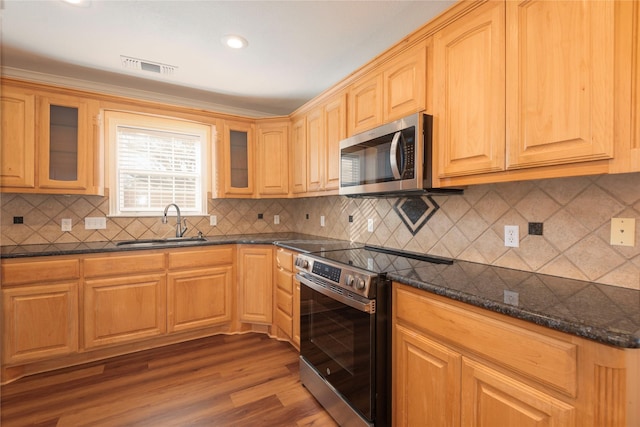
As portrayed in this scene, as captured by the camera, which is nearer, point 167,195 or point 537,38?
point 537,38

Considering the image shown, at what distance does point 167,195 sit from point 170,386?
1.90m

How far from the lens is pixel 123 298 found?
247cm

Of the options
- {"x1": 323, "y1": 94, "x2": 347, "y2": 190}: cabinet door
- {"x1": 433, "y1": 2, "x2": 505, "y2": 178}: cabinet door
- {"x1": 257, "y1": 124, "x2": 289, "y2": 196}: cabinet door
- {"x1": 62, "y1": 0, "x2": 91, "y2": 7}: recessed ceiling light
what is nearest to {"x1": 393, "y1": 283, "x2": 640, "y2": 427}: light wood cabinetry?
{"x1": 433, "y1": 2, "x2": 505, "y2": 178}: cabinet door

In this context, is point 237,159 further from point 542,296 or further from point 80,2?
point 542,296

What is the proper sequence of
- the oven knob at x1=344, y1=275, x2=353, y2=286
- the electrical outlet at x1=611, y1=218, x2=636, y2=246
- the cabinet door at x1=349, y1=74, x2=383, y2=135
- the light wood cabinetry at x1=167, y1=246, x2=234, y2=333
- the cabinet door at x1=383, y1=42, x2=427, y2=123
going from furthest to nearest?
the light wood cabinetry at x1=167, y1=246, x2=234, y2=333, the cabinet door at x1=349, y1=74, x2=383, y2=135, the cabinet door at x1=383, y1=42, x2=427, y2=123, the oven knob at x1=344, y1=275, x2=353, y2=286, the electrical outlet at x1=611, y1=218, x2=636, y2=246

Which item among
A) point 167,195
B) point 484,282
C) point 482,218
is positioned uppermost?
point 167,195

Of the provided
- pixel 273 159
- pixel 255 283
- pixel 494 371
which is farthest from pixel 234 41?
pixel 494 371

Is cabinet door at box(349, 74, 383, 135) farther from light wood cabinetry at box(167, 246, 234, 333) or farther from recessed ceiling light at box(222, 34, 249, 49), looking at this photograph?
light wood cabinetry at box(167, 246, 234, 333)

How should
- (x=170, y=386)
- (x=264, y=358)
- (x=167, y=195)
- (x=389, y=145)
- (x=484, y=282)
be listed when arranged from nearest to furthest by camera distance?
(x=484, y=282), (x=389, y=145), (x=170, y=386), (x=264, y=358), (x=167, y=195)

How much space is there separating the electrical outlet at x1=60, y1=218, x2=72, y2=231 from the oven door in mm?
2324

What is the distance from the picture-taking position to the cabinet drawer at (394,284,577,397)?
89 cm

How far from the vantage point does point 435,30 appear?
5.28 feet

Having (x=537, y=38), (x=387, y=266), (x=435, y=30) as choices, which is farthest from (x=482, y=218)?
(x=435, y=30)

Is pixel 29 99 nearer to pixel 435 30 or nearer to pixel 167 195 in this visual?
pixel 167 195
